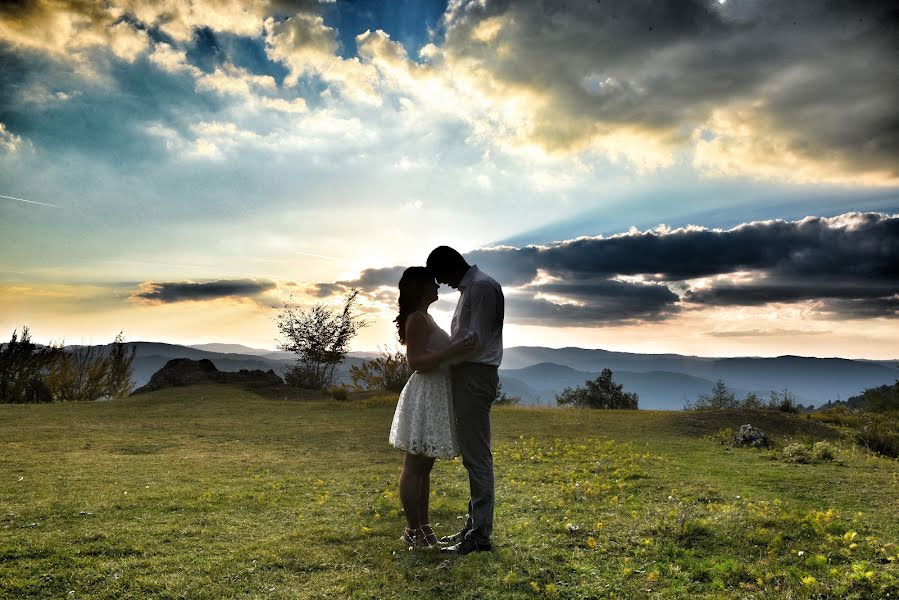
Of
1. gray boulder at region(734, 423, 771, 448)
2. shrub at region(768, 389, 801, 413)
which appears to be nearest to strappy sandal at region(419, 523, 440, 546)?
gray boulder at region(734, 423, 771, 448)

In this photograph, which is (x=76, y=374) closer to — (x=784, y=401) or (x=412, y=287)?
(x=412, y=287)

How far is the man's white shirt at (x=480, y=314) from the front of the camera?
5688mm

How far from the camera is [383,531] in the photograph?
6945 millimetres

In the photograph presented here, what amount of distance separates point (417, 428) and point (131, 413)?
19.2m

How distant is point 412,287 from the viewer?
570 centimetres

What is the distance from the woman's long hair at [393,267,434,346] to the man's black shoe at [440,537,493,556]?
84.0 inches

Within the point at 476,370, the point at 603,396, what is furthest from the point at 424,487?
the point at 603,396

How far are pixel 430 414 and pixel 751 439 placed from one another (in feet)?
41.7

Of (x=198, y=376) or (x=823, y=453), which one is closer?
(x=823, y=453)

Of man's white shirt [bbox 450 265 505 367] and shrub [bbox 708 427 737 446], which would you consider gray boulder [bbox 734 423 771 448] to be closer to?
Answer: shrub [bbox 708 427 737 446]

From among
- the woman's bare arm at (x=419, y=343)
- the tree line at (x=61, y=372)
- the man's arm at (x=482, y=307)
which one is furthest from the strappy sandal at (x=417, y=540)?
the tree line at (x=61, y=372)

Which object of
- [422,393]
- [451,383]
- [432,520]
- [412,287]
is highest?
[412,287]

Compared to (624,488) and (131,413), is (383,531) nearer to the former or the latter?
(624,488)

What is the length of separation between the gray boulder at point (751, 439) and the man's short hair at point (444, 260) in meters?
12.6
